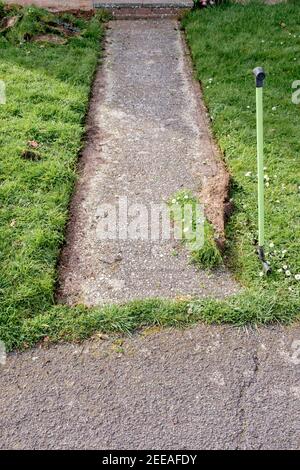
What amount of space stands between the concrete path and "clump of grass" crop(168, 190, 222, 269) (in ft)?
2.15

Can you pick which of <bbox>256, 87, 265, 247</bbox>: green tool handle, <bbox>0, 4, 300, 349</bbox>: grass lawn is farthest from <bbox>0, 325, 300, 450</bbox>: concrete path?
<bbox>256, 87, 265, 247</bbox>: green tool handle

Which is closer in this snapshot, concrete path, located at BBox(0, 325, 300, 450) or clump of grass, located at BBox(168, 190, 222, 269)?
concrete path, located at BBox(0, 325, 300, 450)

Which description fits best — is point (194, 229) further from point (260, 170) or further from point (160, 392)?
point (160, 392)

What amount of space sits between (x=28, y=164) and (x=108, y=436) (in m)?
2.85

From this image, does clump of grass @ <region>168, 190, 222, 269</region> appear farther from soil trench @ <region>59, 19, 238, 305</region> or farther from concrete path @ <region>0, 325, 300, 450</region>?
concrete path @ <region>0, 325, 300, 450</region>

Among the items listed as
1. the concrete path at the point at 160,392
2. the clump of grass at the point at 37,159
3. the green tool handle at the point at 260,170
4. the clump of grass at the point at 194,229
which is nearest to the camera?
the concrete path at the point at 160,392

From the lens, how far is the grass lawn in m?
3.66

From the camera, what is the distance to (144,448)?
116 inches

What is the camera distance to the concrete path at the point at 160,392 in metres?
2.98

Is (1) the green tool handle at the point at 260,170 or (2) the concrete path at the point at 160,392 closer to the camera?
(2) the concrete path at the point at 160,392

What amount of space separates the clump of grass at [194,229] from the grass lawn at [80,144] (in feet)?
0.56

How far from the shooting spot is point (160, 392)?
10.5 ft

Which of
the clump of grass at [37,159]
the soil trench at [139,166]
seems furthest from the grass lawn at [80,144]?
the soil trench at [139,166]

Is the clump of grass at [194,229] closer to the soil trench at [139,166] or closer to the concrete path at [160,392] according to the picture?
the soil trench at [139,166]
